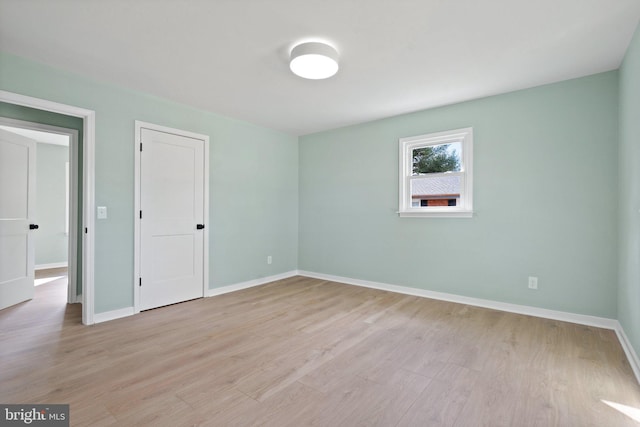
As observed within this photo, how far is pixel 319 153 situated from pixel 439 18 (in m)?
3.23

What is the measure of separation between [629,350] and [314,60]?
341 cm

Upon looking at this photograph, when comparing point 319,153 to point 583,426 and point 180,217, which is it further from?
point 583,426

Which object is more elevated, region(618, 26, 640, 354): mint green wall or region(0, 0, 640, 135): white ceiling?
region(0, 0, 640, 135): white ceiling

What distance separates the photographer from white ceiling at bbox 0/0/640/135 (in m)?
2.04

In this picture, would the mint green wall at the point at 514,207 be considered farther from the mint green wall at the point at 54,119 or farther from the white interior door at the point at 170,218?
the mint green wall at the point at 54,119

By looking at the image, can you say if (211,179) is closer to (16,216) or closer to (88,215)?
(88,215)

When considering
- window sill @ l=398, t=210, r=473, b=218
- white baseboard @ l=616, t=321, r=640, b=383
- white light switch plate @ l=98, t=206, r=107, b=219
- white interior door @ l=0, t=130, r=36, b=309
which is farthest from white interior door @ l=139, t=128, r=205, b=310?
white baseboard @ l=616, t=321, r=640, b=383

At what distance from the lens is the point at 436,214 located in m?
3.94

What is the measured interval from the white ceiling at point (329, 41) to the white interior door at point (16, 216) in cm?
170

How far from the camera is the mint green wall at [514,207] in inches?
117

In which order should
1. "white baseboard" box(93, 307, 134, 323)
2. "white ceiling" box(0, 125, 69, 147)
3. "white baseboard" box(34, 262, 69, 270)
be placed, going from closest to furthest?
"white baseboard" box(93, 307, 134, 323)
"white ceiling" box(0, 125, 69, 147)
"white baseboard" box(34, 262, 69, 270)

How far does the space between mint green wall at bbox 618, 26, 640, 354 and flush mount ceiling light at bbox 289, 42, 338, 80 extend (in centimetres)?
225

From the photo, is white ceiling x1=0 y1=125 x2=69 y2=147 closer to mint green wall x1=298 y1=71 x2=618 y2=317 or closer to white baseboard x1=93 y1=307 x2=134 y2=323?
white baseboard x1=93 y1=307 x2=134 y2=323

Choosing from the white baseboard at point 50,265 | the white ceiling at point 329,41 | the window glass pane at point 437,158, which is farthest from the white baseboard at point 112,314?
the white baseboard at point 50,265
